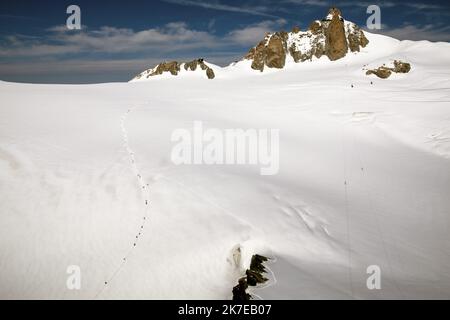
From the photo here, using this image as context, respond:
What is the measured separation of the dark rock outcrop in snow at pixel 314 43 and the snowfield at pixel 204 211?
49782 mm

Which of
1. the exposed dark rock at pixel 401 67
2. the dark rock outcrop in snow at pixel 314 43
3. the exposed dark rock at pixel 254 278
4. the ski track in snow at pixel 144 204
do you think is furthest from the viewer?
the dark rock outcrop in snow at pixel 314 43

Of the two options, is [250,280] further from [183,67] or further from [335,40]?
[183,67]

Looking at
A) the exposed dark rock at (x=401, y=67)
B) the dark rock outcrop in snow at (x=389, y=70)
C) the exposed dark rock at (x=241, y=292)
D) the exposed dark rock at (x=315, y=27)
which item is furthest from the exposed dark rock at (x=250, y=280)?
the exposed dark rock at (x=315, y=27)

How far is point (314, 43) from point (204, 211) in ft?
225

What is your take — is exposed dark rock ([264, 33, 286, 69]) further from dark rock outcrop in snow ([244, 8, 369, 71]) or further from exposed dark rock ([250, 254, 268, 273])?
exposed dark rock ([250, 254, 268, 273])

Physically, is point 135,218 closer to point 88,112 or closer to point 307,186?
point 307,186

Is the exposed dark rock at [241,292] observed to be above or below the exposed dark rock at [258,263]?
below

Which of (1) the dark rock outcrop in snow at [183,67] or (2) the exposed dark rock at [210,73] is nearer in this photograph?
(2) the exposed dark rock at [210,73]

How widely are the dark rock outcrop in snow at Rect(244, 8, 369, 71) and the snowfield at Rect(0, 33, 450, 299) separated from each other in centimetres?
4978

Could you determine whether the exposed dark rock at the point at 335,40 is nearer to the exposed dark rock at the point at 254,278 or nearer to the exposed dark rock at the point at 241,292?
the exposed dark rock at the point at 254,278

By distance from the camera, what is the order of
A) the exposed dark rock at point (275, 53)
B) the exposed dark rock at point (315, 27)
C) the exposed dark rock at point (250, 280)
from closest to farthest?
1. the exposed dark rock at point (250, 280)
2. the exposed dark rock at point (275, 53)
3. the exposed dark rock at point (315, 27)

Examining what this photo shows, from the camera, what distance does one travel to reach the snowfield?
8570mm

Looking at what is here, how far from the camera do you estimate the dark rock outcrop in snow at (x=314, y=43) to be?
65.5 meters

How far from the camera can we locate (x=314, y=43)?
68.8m
